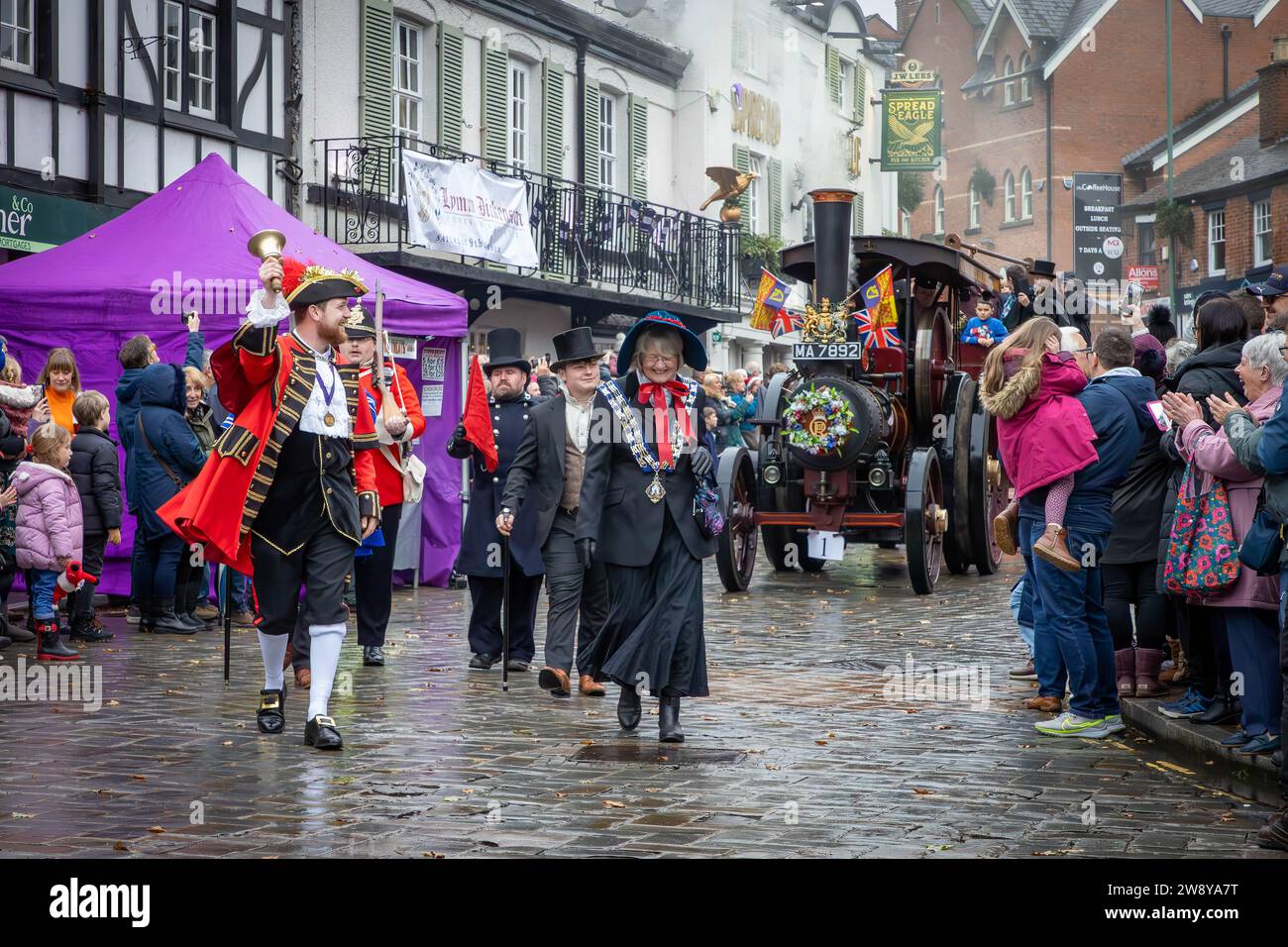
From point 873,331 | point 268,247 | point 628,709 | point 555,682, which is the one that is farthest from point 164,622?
point 873,331

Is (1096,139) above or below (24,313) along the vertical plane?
above

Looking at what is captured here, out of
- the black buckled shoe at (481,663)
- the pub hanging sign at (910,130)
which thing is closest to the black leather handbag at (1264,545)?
the black buckled shoe at (481,663)

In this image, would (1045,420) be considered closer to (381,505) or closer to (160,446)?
(381,505)

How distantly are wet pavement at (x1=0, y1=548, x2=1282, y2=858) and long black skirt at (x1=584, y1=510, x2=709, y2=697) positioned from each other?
305 mm

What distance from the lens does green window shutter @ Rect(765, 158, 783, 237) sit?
33031mm

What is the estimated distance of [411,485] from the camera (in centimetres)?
1019

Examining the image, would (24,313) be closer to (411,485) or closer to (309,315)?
(411,485)

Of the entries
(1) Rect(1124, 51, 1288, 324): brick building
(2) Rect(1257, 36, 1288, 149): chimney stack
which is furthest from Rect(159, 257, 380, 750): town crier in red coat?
(2) Rect(1257, 36, 1288, 149): chimney stack

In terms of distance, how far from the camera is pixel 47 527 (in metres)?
10.7

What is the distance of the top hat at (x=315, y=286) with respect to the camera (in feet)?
24.8

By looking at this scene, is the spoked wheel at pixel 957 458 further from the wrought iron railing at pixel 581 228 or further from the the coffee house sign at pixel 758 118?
the the coffee house sign at pixel 758 118
